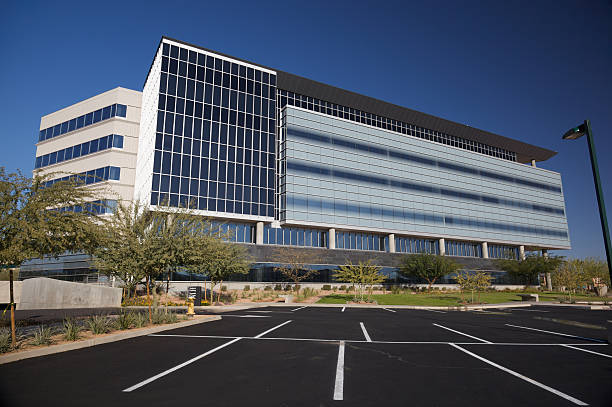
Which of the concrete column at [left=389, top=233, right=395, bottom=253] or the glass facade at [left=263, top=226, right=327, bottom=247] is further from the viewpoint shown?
the concrete column at [left=389, top=233, right=395, bottom=253]

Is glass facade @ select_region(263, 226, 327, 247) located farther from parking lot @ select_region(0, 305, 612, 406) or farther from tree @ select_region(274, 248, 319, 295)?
parking lot @ select_region(0, 305, 612, 406)

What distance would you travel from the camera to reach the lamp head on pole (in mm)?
10242

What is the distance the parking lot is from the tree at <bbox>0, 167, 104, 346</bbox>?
4.12m

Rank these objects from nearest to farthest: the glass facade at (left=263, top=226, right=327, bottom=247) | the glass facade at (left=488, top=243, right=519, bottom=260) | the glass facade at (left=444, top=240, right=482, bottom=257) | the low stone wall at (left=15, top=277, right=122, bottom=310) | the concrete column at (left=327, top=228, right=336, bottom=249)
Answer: the low stone wall at (left=15, top=277, right=122, bottom=310)
the glass facade at (left=263, top=226, right=327, bottom=247)
the concrete column at (left=327, top=228, right=336, bottom=249)
the glass facade at (left=444, top=240, right=482, bottom=257)
the glass facade at (left=488, top=243, right=519, bottom=260)

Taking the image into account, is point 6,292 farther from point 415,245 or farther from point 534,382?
point 415,245

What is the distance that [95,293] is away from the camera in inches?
1115

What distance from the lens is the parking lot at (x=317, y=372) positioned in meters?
5.92

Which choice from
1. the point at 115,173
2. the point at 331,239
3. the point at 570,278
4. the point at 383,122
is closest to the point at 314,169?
the point at 331,239

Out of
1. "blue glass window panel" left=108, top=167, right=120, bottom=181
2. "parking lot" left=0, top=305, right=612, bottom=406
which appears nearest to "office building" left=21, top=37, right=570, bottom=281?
"blue glass window panel" left=108, top=167, right=120, bottom=181

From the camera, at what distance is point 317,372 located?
7.66m

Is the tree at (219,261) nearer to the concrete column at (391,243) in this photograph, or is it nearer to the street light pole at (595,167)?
the street light pole at (595,167)

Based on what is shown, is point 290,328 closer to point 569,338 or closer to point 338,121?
point 569,338

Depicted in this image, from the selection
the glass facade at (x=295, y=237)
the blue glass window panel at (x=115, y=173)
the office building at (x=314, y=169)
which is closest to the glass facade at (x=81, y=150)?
the office building at (x=314, y=169)

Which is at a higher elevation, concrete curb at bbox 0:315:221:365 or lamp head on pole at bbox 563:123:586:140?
lamp head on pole at bbox 563:123:586:140
